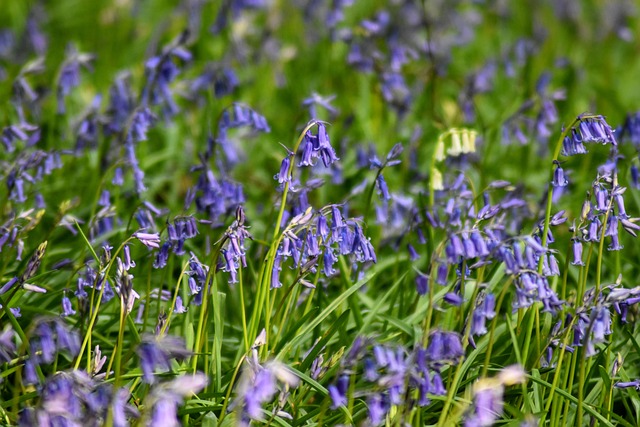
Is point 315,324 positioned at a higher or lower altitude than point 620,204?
lower

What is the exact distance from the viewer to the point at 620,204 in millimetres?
3383

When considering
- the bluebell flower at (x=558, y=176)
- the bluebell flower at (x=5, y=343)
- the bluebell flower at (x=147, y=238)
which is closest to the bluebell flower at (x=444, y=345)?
the bluebell flower at (x=558, y=176)

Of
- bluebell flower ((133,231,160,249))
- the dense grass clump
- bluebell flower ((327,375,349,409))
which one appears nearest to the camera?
bluebell flower ((327,375,349,409))

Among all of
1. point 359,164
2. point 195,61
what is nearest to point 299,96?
point 195,61

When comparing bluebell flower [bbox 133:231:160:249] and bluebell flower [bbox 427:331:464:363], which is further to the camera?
bluebell flower [bbox 133:231:160:249]

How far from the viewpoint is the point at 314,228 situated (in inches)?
139

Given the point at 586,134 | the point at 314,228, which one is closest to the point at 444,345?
the point at 314,228

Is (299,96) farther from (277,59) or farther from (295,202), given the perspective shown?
(295,202)

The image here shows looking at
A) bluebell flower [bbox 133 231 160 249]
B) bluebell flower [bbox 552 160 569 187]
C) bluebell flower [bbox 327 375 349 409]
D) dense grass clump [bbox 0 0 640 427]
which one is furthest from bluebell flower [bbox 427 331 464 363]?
bluebell flower [bbox 133 231 160 249]

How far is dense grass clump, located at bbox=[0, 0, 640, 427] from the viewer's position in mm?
3129

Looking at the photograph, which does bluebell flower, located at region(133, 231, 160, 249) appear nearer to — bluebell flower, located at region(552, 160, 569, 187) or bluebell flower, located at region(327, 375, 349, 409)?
bluebell flower, located at region(327, 375, 349, 409)

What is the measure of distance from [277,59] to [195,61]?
3.08ft

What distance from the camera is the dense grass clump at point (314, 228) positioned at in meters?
3.13

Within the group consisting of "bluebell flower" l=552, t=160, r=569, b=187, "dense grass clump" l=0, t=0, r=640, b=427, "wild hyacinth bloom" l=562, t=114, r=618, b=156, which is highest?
"wild hyacinth bloom" l=562, t=114, r=618, b=156
